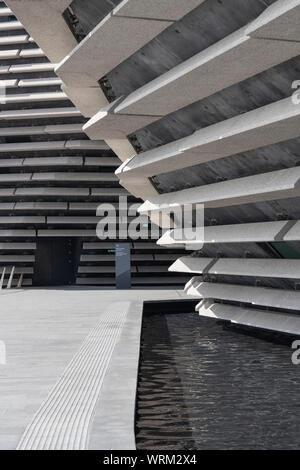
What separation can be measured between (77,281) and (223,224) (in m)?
23.0

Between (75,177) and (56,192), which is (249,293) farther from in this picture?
(56,192)

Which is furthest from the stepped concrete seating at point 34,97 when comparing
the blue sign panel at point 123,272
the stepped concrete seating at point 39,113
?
the blue sign panel at point 123,272

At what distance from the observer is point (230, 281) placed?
20.0 meters

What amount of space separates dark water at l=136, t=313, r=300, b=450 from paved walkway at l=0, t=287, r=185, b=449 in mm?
→ 470

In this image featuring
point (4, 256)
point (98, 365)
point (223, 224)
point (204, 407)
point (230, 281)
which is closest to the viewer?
point (204, 407)

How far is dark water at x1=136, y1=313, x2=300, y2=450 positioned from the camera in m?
8.19

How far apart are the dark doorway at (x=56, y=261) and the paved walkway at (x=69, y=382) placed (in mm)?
23411

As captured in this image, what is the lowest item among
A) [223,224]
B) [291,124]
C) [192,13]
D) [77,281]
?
[77,281]

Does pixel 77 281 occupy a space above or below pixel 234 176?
below

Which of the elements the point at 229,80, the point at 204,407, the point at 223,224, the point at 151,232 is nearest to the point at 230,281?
the point at 223,224

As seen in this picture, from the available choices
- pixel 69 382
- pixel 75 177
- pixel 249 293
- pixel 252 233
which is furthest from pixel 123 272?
pixel 69 382

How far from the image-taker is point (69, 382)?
9508 millimetres
